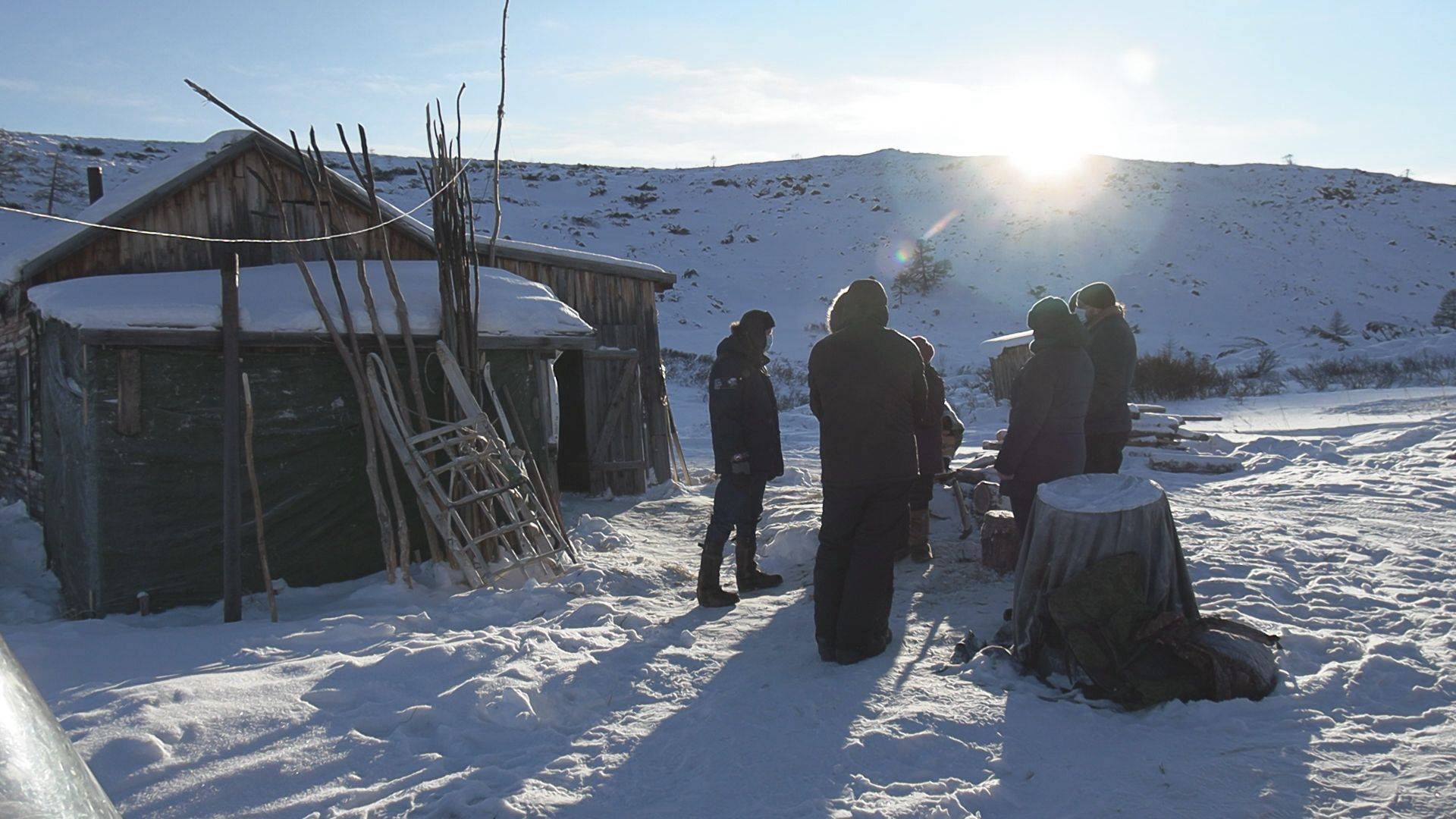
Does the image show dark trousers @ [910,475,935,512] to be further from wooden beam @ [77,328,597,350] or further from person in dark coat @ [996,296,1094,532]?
wooden beam @ [77,328,597,350]

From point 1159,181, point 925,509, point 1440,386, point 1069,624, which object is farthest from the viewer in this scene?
point 1159,181

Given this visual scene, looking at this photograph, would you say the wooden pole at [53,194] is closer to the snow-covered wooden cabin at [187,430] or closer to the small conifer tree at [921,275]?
the snow-covered wooden cabin at [187,430]

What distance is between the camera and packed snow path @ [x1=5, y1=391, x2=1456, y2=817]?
325 cm

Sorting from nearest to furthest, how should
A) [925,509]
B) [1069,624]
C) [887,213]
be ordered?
1. [1069,624]
2. [925,509]
3. [887,213]

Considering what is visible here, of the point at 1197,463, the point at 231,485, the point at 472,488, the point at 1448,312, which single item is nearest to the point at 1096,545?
the point at 472,488

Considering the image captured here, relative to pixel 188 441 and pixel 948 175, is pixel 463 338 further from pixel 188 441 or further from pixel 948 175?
pixel 948 175

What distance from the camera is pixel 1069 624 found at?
161 inches

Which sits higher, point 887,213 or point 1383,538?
point 887,213

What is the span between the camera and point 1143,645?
3973 mm

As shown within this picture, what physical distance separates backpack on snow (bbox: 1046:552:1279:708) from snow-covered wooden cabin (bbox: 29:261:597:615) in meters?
5.25

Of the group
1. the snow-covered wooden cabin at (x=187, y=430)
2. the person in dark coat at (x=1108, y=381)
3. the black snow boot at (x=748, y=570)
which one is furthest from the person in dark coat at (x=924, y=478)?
the snow-covered wooden cabin at (x=187, y=430)

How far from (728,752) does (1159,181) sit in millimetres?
60576

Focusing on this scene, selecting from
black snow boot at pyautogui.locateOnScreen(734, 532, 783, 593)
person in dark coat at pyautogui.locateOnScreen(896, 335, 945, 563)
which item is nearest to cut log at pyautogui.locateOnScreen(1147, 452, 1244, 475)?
person in dark coat at pyautogui.locateOnScreen(896, 335, 945, 563)

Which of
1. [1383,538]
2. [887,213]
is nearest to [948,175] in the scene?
[887,213]
